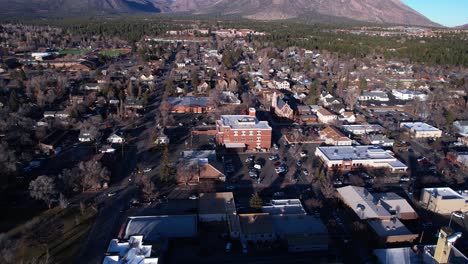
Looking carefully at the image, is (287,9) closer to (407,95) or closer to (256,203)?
(407,95)

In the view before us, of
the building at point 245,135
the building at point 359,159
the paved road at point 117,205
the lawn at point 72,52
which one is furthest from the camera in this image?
the lawn at point 72,52

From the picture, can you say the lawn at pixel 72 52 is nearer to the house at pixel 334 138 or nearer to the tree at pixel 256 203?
the house at pixel 334 138

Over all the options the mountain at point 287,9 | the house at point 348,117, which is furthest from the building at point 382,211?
the mountain at point 287,9

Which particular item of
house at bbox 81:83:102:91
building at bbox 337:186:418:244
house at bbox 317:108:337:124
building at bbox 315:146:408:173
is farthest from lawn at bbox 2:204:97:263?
house at bbox 81:83:102:91

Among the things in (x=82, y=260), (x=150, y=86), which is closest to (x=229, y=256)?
(x=82, y=260)

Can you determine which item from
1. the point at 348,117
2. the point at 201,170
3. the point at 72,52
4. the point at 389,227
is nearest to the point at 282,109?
the point at 348,117
